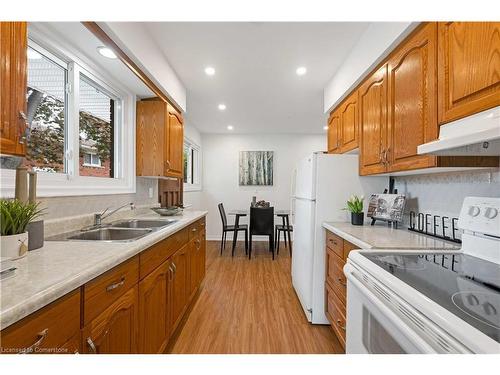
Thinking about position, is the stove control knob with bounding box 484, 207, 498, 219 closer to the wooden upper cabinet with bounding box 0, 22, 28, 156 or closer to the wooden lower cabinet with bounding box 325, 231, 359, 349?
the wooden lower cabinet with bounding box 325, 231, 359, 349

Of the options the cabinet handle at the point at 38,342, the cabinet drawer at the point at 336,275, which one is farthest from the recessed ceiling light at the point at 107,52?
the cabinet drawer at the point at 336,275

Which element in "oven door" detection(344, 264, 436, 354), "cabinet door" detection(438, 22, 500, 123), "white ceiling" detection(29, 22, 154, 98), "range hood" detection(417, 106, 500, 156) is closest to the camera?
"oven door" detection(344, 264, 436, 354)

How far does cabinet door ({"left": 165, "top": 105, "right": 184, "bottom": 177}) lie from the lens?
2.78 metres

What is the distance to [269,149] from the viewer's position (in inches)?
228

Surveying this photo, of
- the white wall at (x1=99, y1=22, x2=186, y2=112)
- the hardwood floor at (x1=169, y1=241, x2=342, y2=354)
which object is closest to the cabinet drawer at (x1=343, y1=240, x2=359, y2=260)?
the hardwood floor at (x1=169, y1=241, x2=342, y2=354)

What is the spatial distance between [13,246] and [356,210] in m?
2.17

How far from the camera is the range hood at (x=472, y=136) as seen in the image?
851 mm

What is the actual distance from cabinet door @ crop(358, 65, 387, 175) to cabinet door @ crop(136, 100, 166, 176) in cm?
194

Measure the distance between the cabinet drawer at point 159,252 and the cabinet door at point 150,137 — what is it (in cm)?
88

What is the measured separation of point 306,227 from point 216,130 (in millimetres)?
3667

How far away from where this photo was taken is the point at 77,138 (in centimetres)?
183

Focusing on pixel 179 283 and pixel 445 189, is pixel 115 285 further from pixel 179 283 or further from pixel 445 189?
pixel 445 189

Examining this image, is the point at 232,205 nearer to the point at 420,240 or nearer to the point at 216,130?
the point at 216,130

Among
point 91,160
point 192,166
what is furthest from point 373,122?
point 192,166
